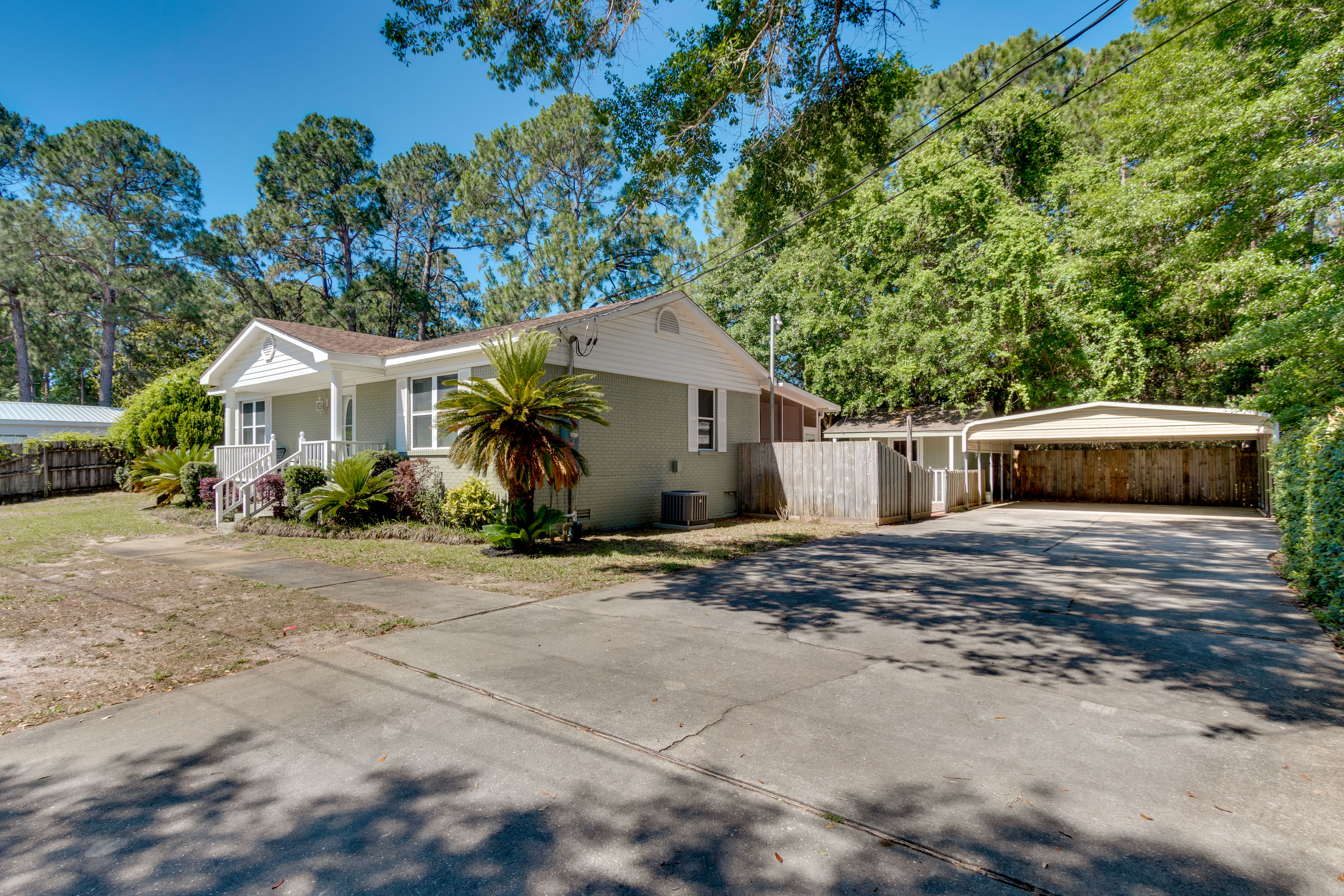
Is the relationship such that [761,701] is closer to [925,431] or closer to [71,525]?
[71,525]

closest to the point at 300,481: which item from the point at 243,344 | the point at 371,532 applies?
the point at 371,532

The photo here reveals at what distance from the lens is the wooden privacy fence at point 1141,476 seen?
19.4 m

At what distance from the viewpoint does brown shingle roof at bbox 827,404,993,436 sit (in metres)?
23.2

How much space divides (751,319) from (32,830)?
90.0 feet

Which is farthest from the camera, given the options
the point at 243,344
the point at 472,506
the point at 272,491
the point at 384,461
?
the point at 243,344

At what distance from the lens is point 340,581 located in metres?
8.02

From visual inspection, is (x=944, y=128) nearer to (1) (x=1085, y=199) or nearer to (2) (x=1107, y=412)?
(2) (x=1107, y=412)

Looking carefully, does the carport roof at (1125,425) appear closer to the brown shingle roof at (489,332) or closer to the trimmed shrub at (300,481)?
the brown shingle roof at (489,332)

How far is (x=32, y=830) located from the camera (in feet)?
8.97

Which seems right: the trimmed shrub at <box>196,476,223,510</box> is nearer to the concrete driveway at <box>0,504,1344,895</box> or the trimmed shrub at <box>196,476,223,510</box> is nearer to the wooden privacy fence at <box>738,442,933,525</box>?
the concrete driveway at <box>0,504,1344,895</box>

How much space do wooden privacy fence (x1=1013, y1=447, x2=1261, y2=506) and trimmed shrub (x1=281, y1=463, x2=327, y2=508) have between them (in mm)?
21867

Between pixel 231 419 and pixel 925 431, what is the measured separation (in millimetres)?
22427

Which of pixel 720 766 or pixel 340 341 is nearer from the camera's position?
pixel 720 766

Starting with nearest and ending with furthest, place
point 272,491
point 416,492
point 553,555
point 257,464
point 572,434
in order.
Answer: point 553,555 < point 572,434 < point 416,492 < point 272,491 < point 257,464
